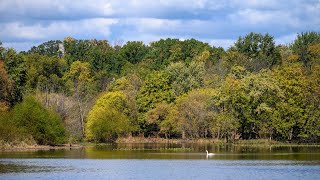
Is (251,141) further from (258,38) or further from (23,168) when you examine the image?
(23,168)

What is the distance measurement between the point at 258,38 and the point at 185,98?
3408 centimetres

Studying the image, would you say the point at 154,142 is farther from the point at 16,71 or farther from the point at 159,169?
the point at 159,169

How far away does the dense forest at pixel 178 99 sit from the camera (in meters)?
103

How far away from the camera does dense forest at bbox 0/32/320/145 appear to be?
10338cm

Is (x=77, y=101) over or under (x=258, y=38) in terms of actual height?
under

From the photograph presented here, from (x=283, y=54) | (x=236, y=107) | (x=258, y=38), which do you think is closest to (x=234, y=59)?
(x=258, y=38)

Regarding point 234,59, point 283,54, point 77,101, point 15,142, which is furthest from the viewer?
point 283,54

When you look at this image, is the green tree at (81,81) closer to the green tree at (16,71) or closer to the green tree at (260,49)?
the green tree at (16,71)

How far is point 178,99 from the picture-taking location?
120 meters

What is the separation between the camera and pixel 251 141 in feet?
347

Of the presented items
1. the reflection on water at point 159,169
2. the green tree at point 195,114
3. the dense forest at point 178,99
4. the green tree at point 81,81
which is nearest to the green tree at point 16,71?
the dense forest at point 178,99

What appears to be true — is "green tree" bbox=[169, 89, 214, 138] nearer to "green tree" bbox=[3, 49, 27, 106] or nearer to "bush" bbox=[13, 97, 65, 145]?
"bush" bbox=[13, 97, 65, 145]

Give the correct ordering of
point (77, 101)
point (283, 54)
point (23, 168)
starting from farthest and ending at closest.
Answer: point (283, 54)
point (77, 101)
point (23, 168)

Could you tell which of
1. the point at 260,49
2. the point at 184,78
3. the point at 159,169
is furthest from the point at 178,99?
the point at 159,169
